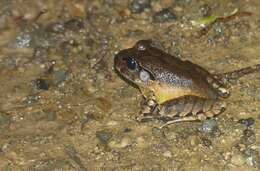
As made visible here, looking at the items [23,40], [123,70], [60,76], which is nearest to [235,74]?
[123,70]

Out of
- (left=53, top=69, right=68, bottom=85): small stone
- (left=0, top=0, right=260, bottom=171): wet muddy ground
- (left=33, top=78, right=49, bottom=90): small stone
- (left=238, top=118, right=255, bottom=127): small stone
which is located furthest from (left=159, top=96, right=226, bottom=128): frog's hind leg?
(left=33, top=78, right=49, bottom=90): small stone

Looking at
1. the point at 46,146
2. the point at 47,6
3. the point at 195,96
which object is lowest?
the point at 46,146

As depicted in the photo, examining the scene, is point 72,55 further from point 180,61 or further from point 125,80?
point 180,61

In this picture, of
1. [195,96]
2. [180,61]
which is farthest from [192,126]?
[180,61]

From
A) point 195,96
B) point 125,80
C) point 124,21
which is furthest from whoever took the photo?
point 124,21

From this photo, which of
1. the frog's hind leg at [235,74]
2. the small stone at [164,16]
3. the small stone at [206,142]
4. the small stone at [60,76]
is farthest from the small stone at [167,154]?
the small stone at [164,16]

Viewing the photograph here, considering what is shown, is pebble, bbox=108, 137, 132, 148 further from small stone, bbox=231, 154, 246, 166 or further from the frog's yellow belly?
small stone, bbox=231, 154, 246, 166
